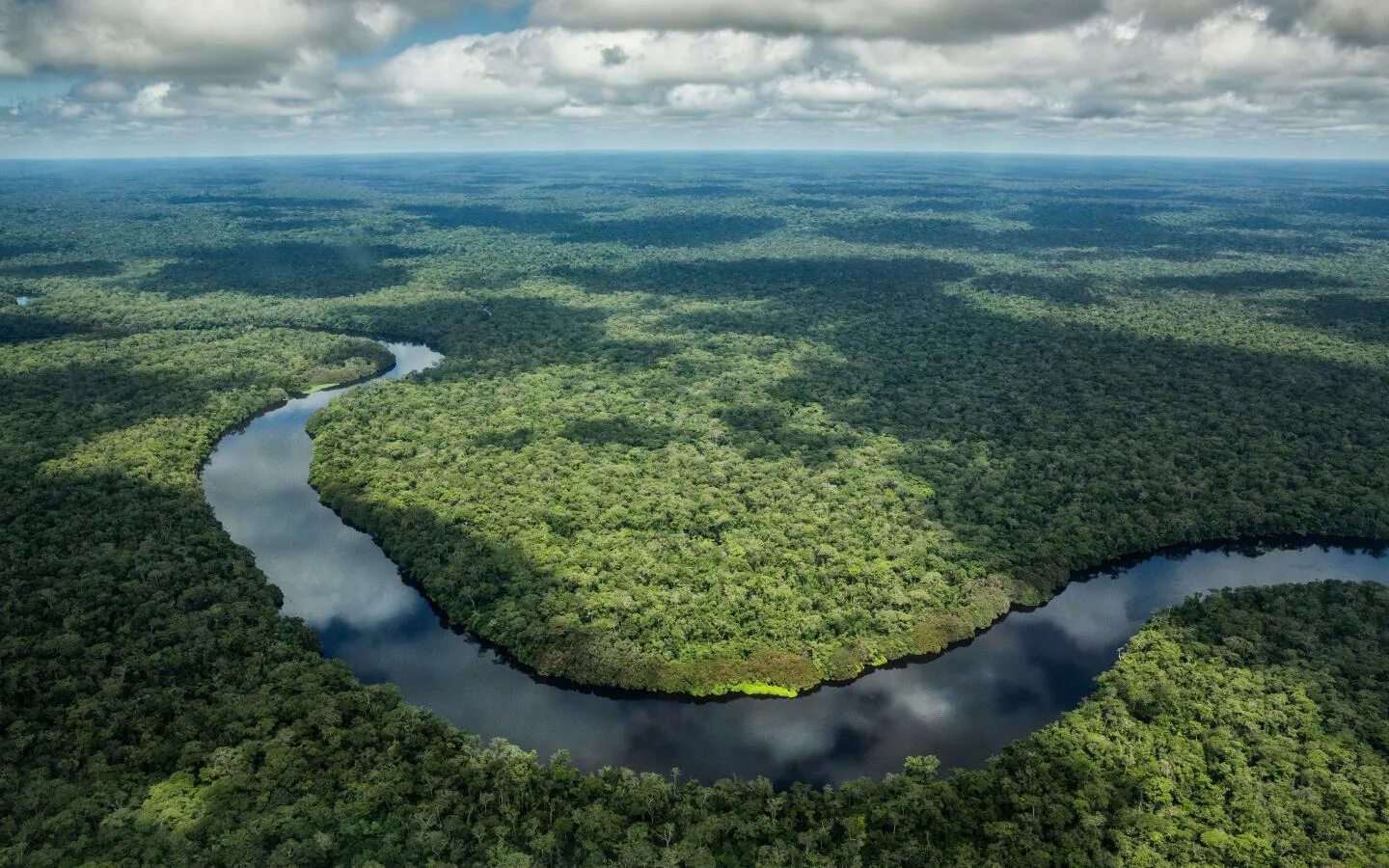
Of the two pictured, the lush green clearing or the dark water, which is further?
the lush green clearing

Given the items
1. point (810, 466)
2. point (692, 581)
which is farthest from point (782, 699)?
point (810, 466)

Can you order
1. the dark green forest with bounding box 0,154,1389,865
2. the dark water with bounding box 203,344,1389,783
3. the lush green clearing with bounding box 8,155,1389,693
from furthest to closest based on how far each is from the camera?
the lush green clearing with bounding box 8,155,1389,693, the dark water with bounding box 203,344,1389,783, the dark green forest with bounding box 0,154,1389,865

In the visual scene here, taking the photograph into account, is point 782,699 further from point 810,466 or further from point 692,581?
point 810,466

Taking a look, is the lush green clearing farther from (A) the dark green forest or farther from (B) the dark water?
(B) the dark water

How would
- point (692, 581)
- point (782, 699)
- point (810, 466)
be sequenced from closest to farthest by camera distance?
point (782, 699)
point (692, 581)
point (810, 466)

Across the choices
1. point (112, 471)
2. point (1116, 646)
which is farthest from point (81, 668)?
point (1116, 646)

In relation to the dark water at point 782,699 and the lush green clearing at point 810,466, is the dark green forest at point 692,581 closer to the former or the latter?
the lush green clearing at point 810,466

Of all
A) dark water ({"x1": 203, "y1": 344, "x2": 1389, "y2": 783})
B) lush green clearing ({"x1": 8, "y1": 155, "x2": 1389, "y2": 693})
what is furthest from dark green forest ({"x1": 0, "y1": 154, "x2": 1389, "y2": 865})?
dark water ({"x1": 203, "y1": 344, "x2": 1389, "y2": 783})
